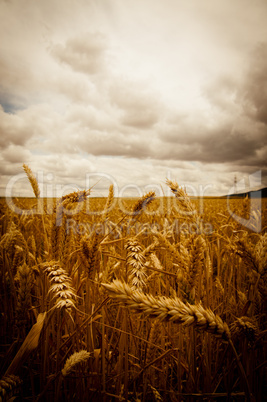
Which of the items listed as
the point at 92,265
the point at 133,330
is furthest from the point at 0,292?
the point at 92,265

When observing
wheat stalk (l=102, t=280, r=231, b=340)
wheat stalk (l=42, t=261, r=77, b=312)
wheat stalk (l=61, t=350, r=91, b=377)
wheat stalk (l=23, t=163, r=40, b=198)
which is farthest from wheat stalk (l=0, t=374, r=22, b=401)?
wheat stalk (l=23, t=163, r=40, b=198)

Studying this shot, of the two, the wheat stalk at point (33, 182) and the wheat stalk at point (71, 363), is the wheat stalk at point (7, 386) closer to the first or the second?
the wheat stalk at point (71, 363)

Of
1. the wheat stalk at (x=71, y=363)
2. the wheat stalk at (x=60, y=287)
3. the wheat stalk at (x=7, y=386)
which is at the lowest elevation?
the wheat stalk at (x=71, y=363)

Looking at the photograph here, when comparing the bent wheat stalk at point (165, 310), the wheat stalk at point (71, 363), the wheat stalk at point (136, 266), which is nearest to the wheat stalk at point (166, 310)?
the bent wheat stalk at point (165, 310)

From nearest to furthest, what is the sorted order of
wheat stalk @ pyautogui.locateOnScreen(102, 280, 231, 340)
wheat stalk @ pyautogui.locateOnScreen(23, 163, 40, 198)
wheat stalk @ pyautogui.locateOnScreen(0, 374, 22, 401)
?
wheat stalk @ pyautogui.locateOnScreen(102, 280, 231, 340) → wheat stalk @ pyautogui.locateOnScreen(0, 374, 22, 401) → wheat stalk @ pyautogui.locateOnScreen(23, 163, 40, 198)

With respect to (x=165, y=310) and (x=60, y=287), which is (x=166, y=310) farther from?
(x=60, y=287)

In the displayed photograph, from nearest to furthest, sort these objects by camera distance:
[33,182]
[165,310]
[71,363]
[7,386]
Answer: [165,310] → [7,386] → [71,363] → [33,182]

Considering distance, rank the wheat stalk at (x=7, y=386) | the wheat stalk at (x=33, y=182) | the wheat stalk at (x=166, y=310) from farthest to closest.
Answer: the wheat stalk at (x=33, y=182)
the wheat stalk at (x=7, y=386)
the wheat stalk at (x=166, y=310)

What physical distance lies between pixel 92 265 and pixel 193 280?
526 millimetres

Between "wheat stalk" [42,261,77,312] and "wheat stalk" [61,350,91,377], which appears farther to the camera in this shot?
"wheat stalk" [61,350,91,377]

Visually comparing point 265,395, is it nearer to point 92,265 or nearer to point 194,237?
point 194,237

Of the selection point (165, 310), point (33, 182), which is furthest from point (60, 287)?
point (33, 182)

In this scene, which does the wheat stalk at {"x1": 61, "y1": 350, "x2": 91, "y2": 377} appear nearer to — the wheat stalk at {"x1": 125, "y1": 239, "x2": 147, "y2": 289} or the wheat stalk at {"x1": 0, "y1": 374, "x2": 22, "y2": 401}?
the wheat stalk at {"x1": 0, "y1": 374, "x2": 22, "y2": 401}

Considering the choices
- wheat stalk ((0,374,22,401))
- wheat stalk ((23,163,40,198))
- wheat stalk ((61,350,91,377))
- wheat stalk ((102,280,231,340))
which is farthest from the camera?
wheat stalk ((23,163,40,198))
